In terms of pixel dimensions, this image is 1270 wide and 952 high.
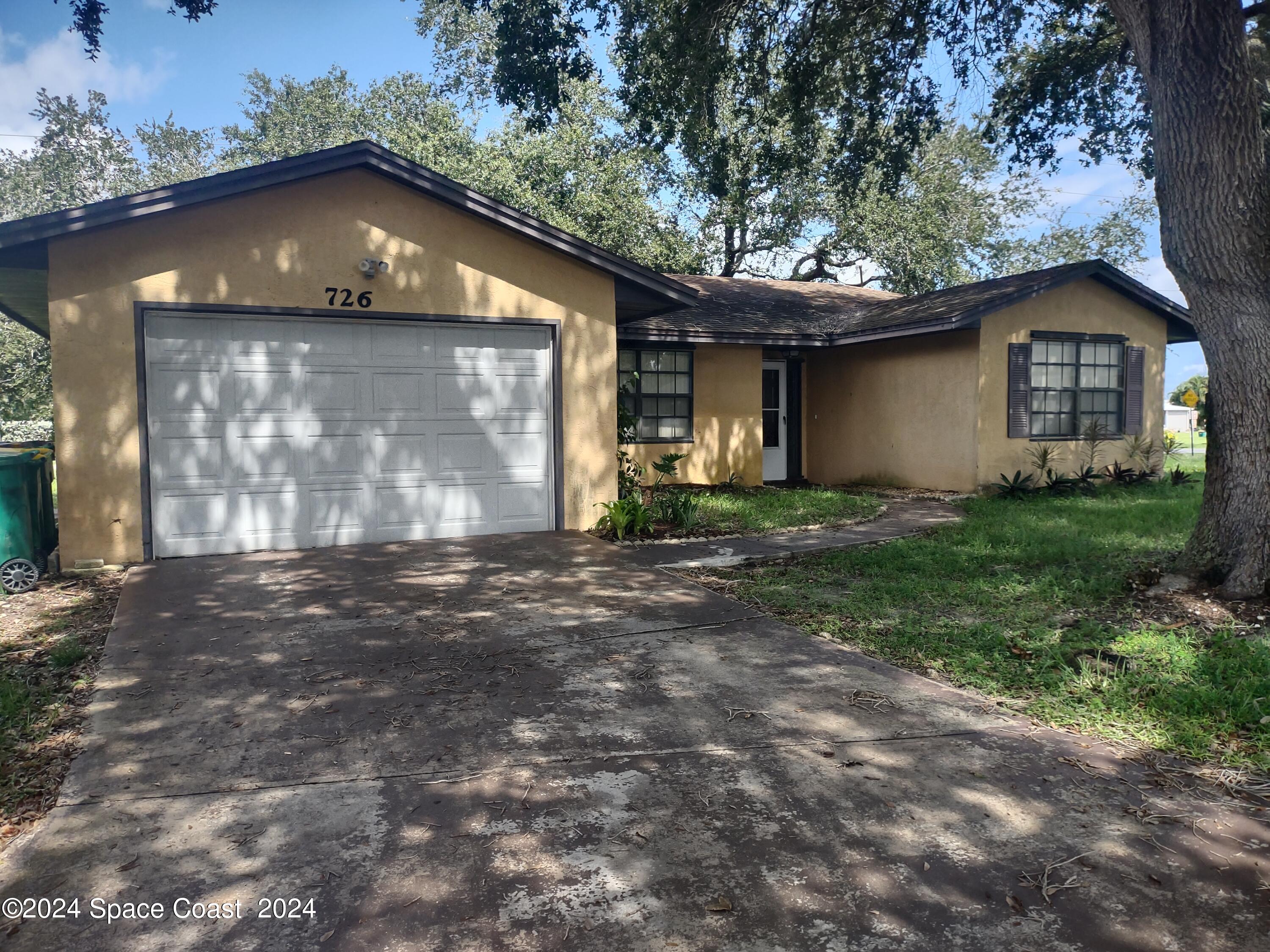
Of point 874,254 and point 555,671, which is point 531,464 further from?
point 874,254

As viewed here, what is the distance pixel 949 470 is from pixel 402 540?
8.98 metres

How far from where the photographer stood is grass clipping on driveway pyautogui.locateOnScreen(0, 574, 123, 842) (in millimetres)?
3461

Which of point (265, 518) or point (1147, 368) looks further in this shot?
point (1147, 368)

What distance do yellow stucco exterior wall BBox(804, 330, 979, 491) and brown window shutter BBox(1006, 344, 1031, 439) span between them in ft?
2.32

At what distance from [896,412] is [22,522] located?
12.5 m

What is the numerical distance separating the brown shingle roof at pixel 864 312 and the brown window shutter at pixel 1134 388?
844mm

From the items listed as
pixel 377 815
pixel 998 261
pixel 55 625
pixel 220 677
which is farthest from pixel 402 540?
pixel 998 261

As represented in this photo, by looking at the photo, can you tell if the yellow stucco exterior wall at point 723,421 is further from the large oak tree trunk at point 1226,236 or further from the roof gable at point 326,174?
the large oak tree trunk at point 1226,236

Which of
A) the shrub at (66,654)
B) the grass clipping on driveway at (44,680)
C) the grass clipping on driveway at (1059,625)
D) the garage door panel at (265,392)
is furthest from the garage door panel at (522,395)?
the shrub at (66,654)

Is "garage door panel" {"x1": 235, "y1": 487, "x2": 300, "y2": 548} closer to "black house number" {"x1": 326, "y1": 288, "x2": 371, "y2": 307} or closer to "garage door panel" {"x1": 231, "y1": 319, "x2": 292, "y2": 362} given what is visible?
"garage door panel" {"x1": 231, "y1": 319, "x2": 292, "y2": 362}

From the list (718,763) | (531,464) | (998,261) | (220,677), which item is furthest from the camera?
(998,261)

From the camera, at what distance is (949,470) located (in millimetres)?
13656

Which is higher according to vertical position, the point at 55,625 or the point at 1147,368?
the point at 1147,368

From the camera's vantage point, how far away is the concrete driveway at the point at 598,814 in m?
2.50
